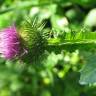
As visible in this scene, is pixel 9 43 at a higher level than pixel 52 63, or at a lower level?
higher

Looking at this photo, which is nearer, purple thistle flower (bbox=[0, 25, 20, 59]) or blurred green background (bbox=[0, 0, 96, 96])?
purple thistle flower (bbox=[0, 25, 20, 59])

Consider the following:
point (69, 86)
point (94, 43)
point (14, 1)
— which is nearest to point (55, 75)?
point (69, 86)

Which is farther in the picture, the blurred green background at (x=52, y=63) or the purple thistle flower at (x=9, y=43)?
the blurred green background at (x=52, y=63)

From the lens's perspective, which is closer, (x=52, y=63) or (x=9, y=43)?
(x=9, y=43)

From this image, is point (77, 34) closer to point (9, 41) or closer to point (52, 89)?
point (9, 41)
